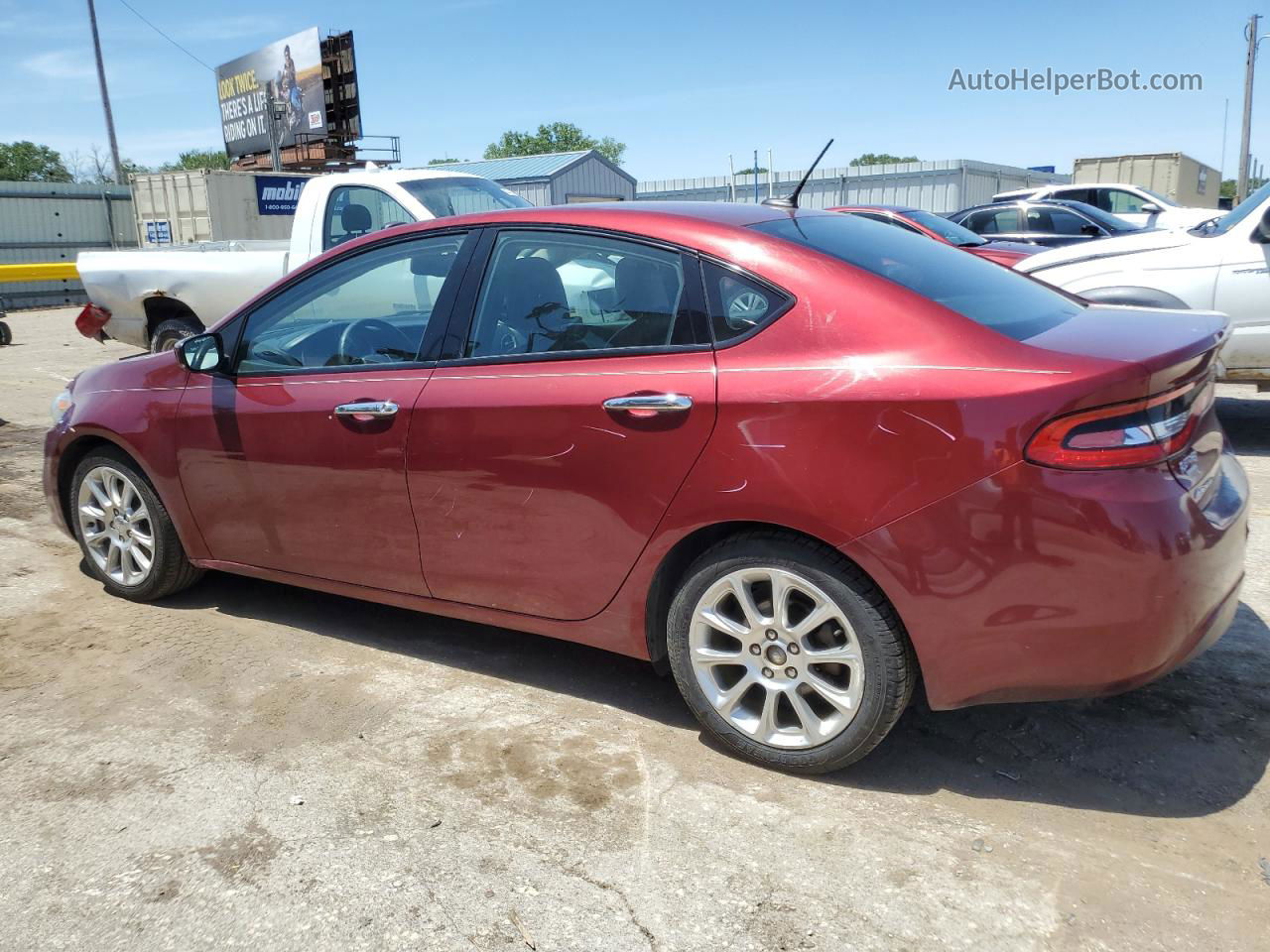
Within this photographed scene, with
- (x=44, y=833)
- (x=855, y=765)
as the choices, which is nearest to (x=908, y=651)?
(x=855, y=765)

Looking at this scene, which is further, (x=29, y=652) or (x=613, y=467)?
(x=29, y=652)

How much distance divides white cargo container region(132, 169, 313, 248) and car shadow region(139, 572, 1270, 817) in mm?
21696

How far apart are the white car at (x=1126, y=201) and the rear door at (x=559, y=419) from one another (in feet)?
42.9

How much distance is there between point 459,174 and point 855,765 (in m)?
6.67

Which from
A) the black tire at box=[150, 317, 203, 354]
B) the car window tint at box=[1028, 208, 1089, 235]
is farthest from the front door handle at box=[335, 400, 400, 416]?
the car window tint at box=[1028, 208, 1089, 235]

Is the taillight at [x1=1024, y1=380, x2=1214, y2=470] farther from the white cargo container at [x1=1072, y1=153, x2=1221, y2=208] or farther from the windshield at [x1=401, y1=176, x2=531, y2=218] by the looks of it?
the white cargo container at [x1=1072, y1=153, x2=1221, y2=208]

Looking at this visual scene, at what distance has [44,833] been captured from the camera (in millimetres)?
2863

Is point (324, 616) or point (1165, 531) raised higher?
point (1165, 531)

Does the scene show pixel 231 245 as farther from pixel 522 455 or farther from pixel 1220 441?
pixel 1220 441

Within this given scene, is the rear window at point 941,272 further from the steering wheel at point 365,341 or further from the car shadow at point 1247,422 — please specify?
the car shadow at point 1247,422

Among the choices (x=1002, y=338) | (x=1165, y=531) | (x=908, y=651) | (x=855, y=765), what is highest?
(x=1002, y=338)

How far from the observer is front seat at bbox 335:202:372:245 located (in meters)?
8.01

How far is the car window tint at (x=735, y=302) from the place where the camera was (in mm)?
2980

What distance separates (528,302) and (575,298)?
0.58 ft
